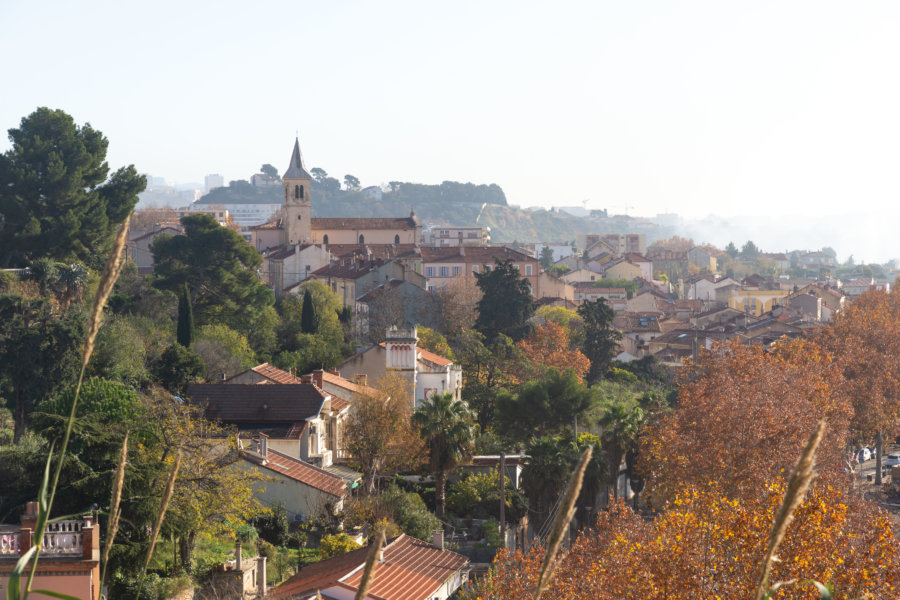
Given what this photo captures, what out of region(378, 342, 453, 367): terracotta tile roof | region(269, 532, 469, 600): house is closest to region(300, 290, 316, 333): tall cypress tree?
region(378, 342, 453, 367): terracotta tile roof

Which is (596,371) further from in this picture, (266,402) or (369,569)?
(369,569)

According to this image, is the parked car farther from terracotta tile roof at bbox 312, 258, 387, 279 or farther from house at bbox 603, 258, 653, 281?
house at bbox 603, 258, 653, 281

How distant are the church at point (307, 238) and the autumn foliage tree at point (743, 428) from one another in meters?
38.1

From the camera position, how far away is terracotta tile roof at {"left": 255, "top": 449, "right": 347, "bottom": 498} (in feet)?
87.5

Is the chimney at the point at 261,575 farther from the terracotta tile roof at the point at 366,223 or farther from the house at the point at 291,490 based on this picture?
the terracotta tile roof at the point at 366,223

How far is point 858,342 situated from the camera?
155 ft

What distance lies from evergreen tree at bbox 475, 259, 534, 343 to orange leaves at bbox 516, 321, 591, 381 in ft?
4.15

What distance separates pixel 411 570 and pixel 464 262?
203ft

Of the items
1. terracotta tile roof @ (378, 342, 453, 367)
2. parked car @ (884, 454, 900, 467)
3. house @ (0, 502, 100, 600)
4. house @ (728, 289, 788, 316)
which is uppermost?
house @ (0, 502, 100, 600)

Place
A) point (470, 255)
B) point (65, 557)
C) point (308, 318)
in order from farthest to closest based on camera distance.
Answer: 1. point (470, 255)
2. point (308, 318)
3. point (65, 557)

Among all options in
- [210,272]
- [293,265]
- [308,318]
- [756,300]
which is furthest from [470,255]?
[210,272]

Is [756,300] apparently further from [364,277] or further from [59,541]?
A: [59,541]

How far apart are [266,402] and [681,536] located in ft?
60.7

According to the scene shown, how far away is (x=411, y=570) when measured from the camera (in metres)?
21.3
